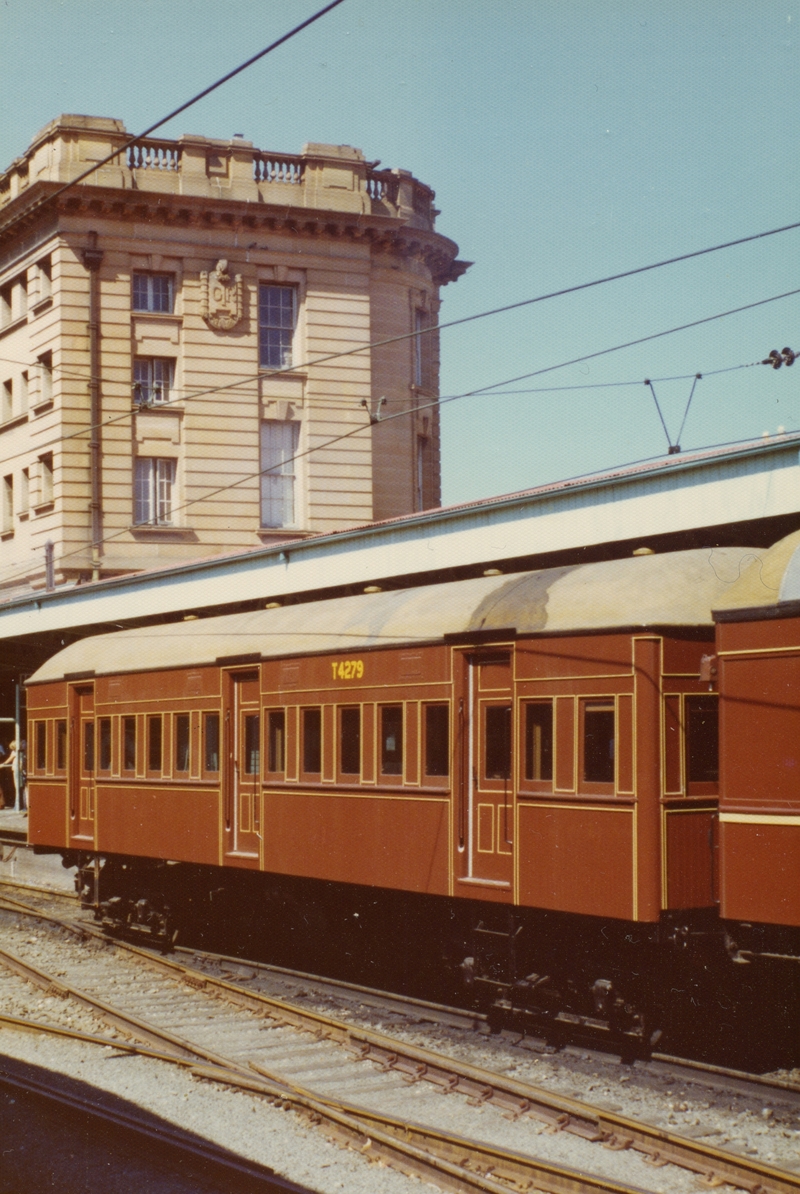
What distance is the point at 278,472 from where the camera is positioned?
4022cm

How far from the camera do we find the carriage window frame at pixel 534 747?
1192cm

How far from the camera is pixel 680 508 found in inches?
616

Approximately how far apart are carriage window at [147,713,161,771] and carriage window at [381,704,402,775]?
15.0ft

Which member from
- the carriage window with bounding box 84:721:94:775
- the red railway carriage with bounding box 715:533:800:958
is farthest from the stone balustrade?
the red railway carriage with bounding box 715:533:800:958

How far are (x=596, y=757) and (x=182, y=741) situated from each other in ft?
22.8

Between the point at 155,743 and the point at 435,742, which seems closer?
the point at 435,742

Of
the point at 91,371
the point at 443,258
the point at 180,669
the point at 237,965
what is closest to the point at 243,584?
the point at 180,669

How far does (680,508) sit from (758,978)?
578 centimetres

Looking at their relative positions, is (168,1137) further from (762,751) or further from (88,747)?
(88,747)

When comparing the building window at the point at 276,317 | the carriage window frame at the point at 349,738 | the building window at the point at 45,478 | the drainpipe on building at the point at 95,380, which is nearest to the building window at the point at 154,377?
the drainpipe on building at the point at 95,380

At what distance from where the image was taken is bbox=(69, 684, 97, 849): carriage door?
63.1ft

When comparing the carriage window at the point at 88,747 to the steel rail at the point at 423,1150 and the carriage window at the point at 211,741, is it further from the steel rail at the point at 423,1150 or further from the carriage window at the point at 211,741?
the steel rail at the point at 423,1150

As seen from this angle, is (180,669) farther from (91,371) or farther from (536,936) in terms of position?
(91,371)

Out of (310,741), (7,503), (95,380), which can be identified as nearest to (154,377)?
(95,380)
